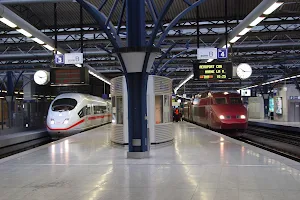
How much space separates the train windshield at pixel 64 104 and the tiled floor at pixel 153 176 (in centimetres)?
1156

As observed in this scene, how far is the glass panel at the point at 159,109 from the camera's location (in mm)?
14473

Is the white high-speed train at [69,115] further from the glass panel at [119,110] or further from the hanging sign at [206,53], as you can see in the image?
the hanging sign at [206,53]

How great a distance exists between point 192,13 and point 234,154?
7.85m

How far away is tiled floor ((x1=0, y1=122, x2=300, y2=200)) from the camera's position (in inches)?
256

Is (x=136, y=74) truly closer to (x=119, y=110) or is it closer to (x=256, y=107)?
(x=119, y=110)

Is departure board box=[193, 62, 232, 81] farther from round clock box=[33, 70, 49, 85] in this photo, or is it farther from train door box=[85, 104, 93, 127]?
train door box=[85, 104, 93, 127]

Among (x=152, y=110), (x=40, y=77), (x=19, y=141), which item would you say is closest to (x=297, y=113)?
(x=40, y=77)

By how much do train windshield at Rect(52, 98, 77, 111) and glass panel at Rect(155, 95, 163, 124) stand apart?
33.6 feet

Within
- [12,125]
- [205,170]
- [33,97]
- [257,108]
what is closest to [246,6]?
[205,170]

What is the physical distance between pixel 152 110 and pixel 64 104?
11.2m

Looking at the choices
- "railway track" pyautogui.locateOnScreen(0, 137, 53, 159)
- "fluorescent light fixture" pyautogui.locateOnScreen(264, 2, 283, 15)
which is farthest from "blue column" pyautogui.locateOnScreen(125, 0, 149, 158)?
"railway track" pyautogui.locateOnScreen(0, 137, 53, 159)

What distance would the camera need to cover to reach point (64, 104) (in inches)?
937

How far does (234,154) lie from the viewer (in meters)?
11.4

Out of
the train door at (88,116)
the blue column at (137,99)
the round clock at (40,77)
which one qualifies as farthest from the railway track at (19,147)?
the blue column at (137,99)
